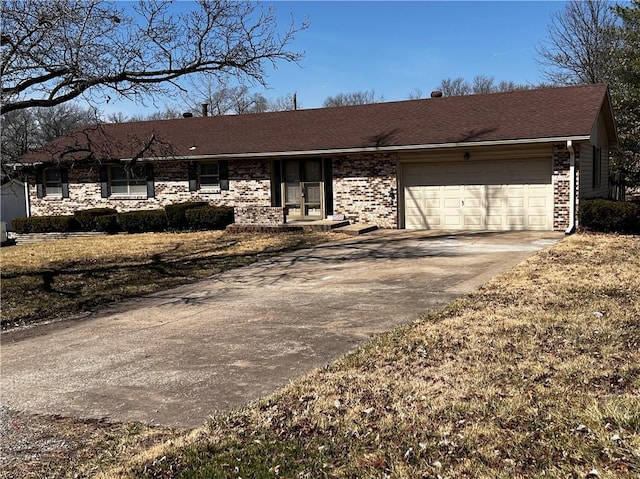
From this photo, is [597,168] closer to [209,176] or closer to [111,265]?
[209,176]

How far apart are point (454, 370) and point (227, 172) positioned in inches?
673

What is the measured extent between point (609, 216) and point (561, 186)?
1.74 metres

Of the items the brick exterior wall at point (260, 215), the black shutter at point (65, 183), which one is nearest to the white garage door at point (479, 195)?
the brick exterior wall at point (260, 215)

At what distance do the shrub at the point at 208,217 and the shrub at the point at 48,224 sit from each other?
15.0 ft

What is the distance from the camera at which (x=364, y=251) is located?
561 inches

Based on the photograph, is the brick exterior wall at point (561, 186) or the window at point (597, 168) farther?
the window at point (597, 168)

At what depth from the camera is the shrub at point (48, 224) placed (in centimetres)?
2194

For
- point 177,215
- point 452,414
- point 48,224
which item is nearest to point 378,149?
point 177,215

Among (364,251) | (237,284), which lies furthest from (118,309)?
(364,251)

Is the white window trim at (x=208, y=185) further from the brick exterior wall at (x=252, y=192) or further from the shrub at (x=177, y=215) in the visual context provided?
the shrub at (x=177, y=215)

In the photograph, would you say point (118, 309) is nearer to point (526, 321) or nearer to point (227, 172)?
point (526, 321)

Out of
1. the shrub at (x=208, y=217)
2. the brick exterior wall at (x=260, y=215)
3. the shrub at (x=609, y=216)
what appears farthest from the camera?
the shrub at (x=208, y=217)

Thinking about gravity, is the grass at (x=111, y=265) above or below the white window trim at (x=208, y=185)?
below

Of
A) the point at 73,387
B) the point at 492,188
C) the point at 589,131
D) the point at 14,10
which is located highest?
the point at 14,10
